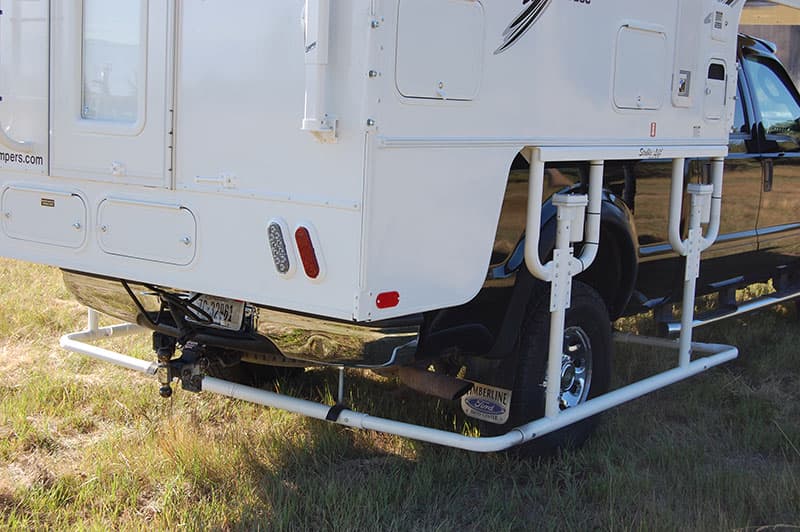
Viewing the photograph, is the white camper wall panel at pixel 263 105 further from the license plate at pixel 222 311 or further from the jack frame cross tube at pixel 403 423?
the jack frame cross tube at pixel 403 423

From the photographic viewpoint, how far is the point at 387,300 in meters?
3.61

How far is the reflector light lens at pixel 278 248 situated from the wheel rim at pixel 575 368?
1.63 metres

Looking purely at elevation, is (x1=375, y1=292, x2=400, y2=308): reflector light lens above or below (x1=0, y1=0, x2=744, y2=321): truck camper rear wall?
below

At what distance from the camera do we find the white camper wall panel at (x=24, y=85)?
14.2ft

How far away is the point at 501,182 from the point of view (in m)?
4.01

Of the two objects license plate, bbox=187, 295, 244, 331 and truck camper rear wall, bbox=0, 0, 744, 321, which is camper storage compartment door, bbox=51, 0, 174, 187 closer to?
truck camper rear wall, bbox=0, 0, 744, 321

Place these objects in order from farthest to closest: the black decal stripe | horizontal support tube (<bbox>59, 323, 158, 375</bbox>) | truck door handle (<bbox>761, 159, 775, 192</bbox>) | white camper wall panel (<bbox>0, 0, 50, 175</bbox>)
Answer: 1. truck door handle (<bbox>761, 159, 775, 192</bbox>)
2. horizontal support tube (<bbox>59, 323, 158, 375</bbox>)
3. white camper wall panel (<bbox>0, 0, 50, 175</bbox>)
4. the black decal stripe

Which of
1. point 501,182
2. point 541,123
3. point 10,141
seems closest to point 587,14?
point 541,123

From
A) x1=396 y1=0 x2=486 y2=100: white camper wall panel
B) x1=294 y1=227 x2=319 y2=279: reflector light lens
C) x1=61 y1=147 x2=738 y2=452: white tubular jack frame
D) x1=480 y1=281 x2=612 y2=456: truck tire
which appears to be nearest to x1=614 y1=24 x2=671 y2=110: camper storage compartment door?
x1=61 y1=147 x2=738 y2=452: white tubular jack frame

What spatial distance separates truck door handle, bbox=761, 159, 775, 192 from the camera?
21.0ft

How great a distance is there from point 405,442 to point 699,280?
225cm

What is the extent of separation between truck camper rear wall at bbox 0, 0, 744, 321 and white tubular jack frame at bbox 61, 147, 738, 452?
23 centimetres

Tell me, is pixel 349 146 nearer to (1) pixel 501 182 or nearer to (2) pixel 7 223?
(1) pixel 501 182

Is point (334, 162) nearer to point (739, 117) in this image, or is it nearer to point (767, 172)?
point (739, 117)
